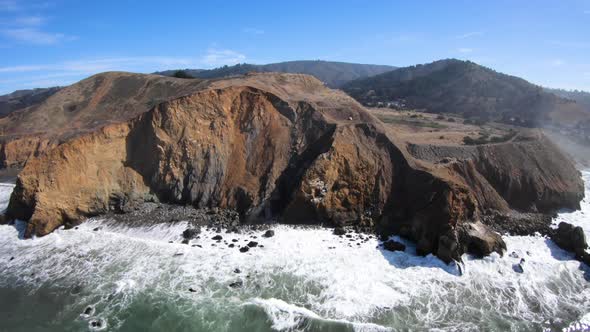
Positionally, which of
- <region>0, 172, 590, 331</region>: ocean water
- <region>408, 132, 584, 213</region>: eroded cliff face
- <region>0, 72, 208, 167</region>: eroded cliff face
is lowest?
<region>0, 172, 590, 331</region>: ocean water

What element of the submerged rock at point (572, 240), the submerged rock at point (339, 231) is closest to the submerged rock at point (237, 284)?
the submerged rock at point (339, 231)

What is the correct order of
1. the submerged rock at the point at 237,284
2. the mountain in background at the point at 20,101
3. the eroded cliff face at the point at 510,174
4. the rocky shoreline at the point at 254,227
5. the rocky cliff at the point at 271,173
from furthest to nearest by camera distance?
the mountain in background at the point at 20,101, the eroded cliff face at the point at 510,174, the rocky cliff at the point at 271,173, the rocky shoreline at the point at 254,227, the submerged rock at the point at 237,284

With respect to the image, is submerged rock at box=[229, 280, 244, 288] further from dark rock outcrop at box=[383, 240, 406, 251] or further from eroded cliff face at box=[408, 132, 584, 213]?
eroded cliff face at box=[408, 132, 584, 213]

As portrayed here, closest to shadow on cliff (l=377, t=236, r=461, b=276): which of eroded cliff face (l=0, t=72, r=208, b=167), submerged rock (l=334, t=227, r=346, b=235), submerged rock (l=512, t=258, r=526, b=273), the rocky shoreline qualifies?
the rocky shoreline

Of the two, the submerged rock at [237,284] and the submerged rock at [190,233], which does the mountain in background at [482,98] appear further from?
the submerged rock at [237,284]

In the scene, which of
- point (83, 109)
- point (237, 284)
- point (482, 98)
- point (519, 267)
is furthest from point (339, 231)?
point (482, 98)

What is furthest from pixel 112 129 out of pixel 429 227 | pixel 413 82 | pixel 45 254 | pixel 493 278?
pixel 413 82
